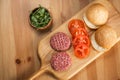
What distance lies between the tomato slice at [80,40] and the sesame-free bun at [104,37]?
28 millimetres

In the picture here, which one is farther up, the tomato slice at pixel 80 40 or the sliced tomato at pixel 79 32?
the sliced tomato at pixel 79 32

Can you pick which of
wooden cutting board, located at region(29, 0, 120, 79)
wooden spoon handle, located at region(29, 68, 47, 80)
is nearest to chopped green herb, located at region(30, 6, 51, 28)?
wooden cutting board, located at region(29, 0, 120, 79)

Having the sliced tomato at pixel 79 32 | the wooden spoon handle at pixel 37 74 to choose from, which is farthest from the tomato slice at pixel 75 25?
the wooden spoon handle at pixel 37 74

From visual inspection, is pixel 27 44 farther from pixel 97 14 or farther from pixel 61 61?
pixel 97 14

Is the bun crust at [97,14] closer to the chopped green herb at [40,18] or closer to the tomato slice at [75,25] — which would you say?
the tomato slice at [75,25]

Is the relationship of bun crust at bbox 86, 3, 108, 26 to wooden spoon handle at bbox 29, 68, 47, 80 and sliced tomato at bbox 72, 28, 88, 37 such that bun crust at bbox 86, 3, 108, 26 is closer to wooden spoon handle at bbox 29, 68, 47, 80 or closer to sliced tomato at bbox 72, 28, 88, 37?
sliced tomato at bbox 72, 28, 88, 37

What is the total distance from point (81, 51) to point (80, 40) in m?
0.04

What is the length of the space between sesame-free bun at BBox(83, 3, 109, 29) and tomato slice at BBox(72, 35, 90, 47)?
6cm

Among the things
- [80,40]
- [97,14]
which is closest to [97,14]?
[97,14]

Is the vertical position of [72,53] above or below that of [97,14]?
below

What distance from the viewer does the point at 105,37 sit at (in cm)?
82

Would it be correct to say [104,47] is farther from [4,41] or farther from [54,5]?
[4,41]

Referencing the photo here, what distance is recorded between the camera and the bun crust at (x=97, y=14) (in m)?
0.84

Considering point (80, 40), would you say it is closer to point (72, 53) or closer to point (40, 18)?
point (72, 53)
